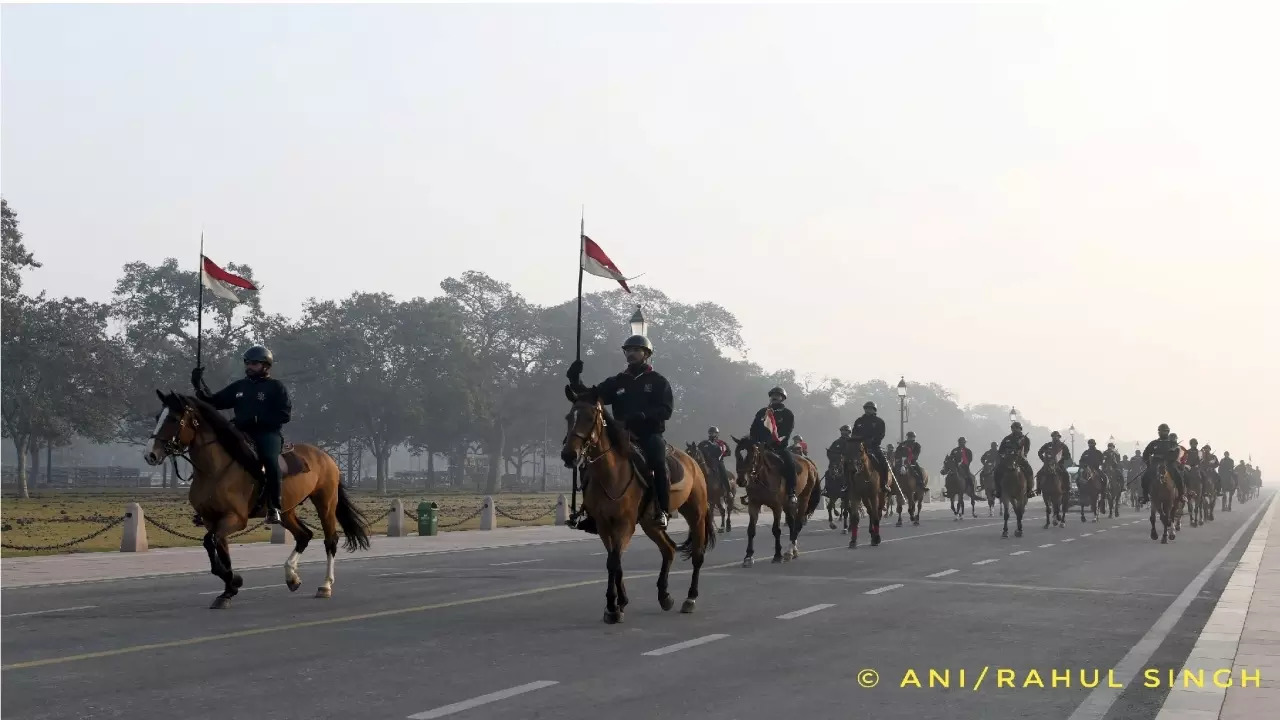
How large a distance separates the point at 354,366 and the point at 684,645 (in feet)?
262

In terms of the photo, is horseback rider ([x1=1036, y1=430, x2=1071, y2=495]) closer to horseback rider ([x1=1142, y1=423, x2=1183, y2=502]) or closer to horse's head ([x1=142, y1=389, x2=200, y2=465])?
horseback rider ([x1=1142, y1=423, x2=1183, y2=502])

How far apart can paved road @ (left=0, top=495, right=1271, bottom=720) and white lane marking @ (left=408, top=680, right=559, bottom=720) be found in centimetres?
4

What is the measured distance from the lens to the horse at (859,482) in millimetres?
26234

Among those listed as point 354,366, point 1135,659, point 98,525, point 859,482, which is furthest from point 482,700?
Answer: point 354,366

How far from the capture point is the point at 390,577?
18484 millimetres

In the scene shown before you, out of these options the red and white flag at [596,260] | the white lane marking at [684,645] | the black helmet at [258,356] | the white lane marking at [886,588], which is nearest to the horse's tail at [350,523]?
the black helmet at [258,356]

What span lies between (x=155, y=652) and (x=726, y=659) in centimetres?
454

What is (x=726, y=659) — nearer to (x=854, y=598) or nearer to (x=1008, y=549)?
(x=854, y=598)

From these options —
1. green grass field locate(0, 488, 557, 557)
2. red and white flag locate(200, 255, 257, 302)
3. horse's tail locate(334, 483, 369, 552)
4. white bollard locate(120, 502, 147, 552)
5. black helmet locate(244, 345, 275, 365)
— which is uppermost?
red and white flag locate(200, 255, 257, 302)

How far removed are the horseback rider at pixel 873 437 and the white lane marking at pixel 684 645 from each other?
51.2 feet

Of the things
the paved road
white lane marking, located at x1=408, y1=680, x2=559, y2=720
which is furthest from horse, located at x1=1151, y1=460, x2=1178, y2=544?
white lane marking, located at x1=408, y1=680, x2=559, y2=720

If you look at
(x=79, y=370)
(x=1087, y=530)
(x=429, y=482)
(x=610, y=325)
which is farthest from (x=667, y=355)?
(x=1087, y=530)

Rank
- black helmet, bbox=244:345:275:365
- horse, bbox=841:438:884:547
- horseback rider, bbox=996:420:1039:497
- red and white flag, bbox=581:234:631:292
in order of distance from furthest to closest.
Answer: horseback rider, bbox=996:420:1039:497, horse, bbox=841:438:884:547, red and white flag, bbox=581:234:631:292, black helmet, bbox=244:345:275:365

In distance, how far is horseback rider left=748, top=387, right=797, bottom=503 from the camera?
846 inches
